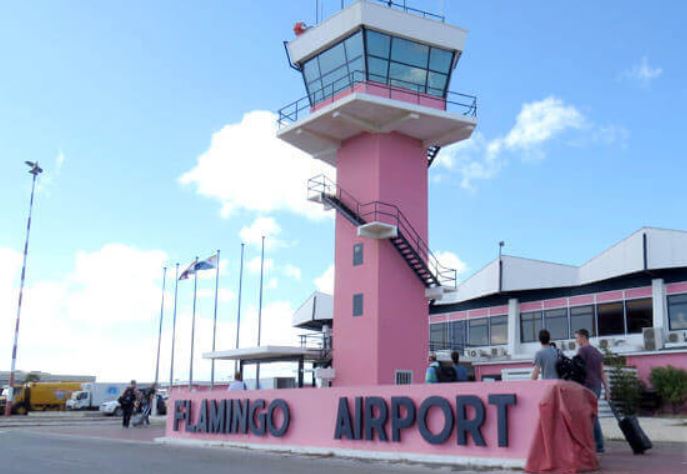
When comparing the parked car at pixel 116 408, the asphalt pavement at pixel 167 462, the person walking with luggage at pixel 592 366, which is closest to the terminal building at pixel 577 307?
the parked car at pixel 116 408

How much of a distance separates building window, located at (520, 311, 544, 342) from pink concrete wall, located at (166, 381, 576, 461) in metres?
24.0

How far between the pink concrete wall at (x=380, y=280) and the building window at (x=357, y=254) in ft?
0.49

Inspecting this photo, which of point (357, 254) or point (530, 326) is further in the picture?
point (530, 326)

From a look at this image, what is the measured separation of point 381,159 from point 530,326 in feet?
65.5

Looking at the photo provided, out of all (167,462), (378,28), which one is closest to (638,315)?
(378,28)

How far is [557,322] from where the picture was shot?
40.1 meters

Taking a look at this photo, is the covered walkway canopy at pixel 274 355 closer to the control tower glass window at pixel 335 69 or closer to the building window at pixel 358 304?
the building window at pixel 358 304

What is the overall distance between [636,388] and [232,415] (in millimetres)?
18221

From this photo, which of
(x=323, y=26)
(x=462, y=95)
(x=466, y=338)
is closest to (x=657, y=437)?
(x=462, y=95)

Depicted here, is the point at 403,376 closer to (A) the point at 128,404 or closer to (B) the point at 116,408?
(A) the point at 128,404

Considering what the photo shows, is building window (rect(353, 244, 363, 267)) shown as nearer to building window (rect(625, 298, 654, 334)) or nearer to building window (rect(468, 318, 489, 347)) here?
building window (rect(625, 298, 654, 334))

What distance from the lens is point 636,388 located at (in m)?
30.5

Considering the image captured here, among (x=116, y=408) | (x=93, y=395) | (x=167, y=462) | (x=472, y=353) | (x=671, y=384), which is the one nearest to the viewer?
(x=167, y=462)

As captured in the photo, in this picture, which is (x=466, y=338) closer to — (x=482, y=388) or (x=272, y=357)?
(x=272, y=357)
